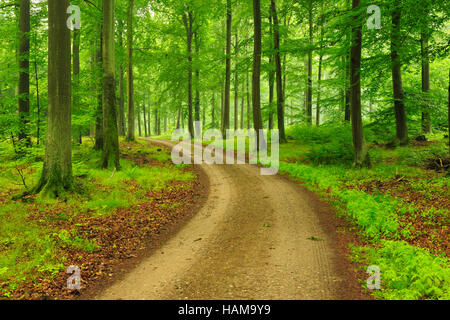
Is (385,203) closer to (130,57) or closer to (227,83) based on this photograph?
(227,83)

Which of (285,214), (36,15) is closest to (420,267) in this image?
(285,214)

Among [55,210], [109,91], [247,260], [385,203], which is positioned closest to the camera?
[247,260]

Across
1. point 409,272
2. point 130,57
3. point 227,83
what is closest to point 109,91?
point 130,57

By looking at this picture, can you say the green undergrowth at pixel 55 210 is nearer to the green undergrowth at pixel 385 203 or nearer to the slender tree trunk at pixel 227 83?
the green undergrowth at pixel 385 203

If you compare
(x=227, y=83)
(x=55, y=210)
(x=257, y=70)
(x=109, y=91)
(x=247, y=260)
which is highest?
(x=227, y=83)

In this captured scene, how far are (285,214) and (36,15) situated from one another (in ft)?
57.2

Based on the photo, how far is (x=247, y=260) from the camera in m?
5.41

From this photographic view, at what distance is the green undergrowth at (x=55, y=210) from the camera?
204 inches

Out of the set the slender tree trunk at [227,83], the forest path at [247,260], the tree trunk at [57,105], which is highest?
the slender tree trunk at [227,83]

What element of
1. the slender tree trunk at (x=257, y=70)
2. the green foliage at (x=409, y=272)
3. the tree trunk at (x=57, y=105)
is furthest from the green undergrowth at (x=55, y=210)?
the slender tree trunk at (x=257, y=70)

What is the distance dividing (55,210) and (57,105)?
345cm

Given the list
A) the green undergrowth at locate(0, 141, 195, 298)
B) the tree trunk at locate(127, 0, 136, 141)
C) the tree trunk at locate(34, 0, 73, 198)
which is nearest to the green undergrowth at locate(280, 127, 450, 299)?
the green undergrowth at locate(0, 141, 195, 298)

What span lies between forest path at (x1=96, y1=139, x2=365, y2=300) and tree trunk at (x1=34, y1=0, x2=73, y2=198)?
4949 millimetres

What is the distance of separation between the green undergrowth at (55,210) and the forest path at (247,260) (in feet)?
6.08
